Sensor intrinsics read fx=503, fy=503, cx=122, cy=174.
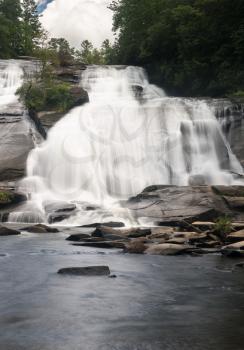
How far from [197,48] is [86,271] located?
116 ft

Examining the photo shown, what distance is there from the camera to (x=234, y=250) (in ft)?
49.2

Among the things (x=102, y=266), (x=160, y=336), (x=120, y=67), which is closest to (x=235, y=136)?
(x=120, y=67)

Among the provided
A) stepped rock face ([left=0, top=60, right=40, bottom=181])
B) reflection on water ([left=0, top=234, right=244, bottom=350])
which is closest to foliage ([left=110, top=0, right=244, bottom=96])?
stepped rock face ([left=0, top=60, right=40, bottom=181])

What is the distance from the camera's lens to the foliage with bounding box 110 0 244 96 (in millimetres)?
41656

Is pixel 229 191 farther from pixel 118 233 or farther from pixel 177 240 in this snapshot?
pixel 177 240

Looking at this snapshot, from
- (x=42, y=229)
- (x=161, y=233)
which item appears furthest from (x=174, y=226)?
(x=42, y=229)

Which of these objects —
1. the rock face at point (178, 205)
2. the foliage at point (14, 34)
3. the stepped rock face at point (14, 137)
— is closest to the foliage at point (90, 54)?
the foliage at point (14, 34)

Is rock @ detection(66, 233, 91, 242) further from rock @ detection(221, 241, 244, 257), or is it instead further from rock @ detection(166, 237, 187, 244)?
rock @ detection(221, 241, 244, 257)

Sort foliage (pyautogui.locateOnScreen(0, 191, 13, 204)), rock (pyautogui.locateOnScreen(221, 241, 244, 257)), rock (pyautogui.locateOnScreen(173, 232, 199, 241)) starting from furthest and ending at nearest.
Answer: foliage (pyautogui.locateOnScreen(0, 191, 13, 204)), rock (pyautogui.locateOnScreen(173, 232, 199, 241)), rock (pyautogui.locateOnScreen(221, 241, 244, 257))

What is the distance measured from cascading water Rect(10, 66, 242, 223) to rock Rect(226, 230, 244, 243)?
11.5 m

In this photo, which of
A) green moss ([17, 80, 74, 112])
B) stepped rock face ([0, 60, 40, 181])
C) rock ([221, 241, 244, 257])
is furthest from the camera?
green moss ([17, 80, 74, 112])

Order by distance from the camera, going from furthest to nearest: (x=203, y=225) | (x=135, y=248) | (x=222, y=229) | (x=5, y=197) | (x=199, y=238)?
(x=5, y=197)
(x=203, y=225)
(x=222, y=229)
(x=199, y=238)
(x=135, y=248)

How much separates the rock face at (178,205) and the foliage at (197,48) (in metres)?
19.4

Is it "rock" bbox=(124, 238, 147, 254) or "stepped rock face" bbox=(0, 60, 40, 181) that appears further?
"stepped rock face" bbox=(0, 60, 40, 181)
